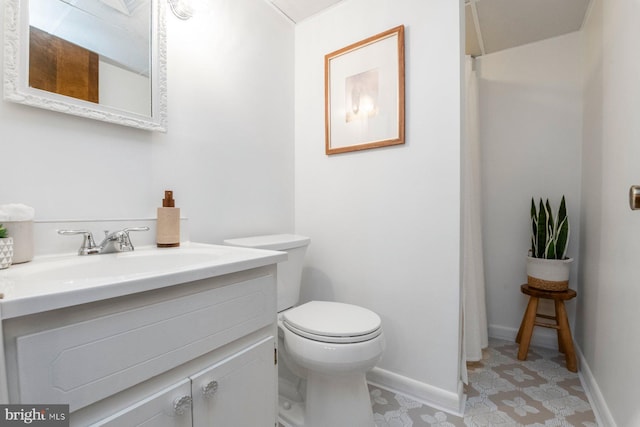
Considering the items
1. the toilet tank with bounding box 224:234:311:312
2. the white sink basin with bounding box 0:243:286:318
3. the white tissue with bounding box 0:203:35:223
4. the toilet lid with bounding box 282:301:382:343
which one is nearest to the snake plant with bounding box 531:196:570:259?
the toilet lid with bounding box 282:301:382:343

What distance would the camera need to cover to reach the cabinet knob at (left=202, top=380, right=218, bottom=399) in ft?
2.26

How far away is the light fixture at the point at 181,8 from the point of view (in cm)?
114

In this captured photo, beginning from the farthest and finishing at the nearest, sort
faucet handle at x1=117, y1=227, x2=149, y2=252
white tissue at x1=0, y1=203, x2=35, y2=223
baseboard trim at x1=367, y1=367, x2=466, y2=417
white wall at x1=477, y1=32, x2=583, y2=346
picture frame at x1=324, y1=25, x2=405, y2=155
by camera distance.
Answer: white wall at x1=477, y1=32, x2=583, y2=346, picture frame at x1=324, y1=25, x2=405, y2=155, baseboard trim at x1=367, y1=367, x2=466, y2=417, faucet handle at x1=117, y1=227, x2=149, y2=252, white tissue at x1=0, y1=203, x2=35, y2=223

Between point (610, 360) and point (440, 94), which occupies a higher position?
point (440, 94)

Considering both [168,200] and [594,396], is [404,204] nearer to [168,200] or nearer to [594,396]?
[168,200]

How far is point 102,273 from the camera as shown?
81cm

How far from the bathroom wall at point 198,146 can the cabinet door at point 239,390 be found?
0.64 m

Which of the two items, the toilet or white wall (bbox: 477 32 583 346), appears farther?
white wall (bbox: 477 32 583 346)

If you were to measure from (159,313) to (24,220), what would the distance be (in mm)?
518

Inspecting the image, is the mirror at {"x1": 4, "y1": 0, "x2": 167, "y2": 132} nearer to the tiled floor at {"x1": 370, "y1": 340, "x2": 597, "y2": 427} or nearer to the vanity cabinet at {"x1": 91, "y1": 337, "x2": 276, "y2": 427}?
the vanity cabinet at {"x1": 91, "y1": 337, "x2": 276, "y2": 427}

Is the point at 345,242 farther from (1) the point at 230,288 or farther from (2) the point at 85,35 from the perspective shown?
(2) the point at 85,35

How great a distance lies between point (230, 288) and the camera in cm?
76

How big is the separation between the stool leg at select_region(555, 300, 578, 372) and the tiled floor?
5 centimetres

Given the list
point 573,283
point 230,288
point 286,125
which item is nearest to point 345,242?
point 286,125
